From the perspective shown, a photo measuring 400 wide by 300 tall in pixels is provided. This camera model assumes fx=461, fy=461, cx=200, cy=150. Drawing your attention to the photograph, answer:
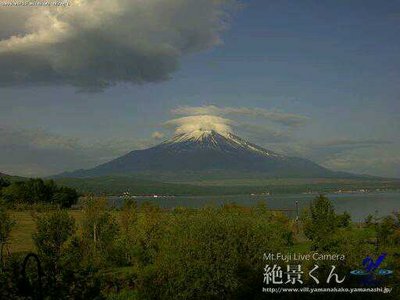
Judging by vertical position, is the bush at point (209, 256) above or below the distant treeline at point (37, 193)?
below

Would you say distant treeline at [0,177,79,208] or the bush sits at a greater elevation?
distant treeline at [0,177,79,208]

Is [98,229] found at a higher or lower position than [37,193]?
lower

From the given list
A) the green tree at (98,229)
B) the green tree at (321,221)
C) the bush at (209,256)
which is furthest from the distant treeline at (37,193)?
the bush at (209,256)

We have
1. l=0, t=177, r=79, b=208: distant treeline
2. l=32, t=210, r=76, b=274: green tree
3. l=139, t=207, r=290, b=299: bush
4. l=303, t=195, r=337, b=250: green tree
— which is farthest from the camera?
l=0, t=177, r=79, b=208: distant treeline

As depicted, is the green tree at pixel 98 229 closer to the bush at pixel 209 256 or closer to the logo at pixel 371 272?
the bush at pixel 209 256

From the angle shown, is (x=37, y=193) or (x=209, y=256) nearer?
(x=209, y=256)

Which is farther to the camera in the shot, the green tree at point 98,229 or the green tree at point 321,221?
the green tree at point 98,229

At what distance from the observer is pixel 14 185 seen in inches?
3243

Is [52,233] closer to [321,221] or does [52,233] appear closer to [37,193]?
[321,221]

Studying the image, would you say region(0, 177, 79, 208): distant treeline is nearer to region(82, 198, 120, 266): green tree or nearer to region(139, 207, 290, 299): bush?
region(82, 198, 120, 266): green tree

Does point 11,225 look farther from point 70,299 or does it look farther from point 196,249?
point 70,299

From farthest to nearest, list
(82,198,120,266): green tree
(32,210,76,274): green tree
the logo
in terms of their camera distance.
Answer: (82,198,120,266): green tree → (32,210,76,274): green tree → the logo

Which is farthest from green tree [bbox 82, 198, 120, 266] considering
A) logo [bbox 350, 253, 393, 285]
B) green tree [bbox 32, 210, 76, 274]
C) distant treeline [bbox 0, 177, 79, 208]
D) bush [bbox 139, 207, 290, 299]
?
distant treeline [bbox 0, 177, 79, 208]

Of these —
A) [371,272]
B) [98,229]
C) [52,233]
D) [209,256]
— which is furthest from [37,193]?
[371,272]
